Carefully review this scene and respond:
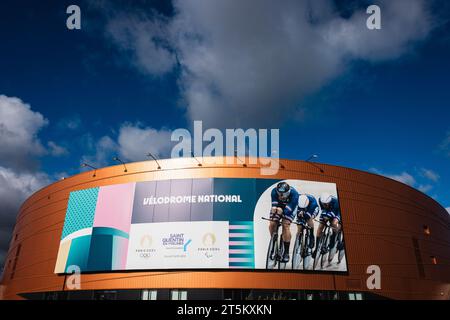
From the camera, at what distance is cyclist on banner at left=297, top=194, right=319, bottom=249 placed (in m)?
34.6

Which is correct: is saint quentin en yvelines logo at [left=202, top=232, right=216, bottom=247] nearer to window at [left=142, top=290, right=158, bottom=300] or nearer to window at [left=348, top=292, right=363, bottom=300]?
window at [left=142, top=290, right=158, bottom=300]

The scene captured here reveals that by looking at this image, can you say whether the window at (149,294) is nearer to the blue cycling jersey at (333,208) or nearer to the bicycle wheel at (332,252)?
the bicycle wheel at (332,252)

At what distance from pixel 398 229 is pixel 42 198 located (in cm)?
4799

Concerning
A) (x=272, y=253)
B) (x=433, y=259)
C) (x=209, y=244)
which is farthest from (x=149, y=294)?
(x=433, y=259)

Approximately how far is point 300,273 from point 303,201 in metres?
7.62

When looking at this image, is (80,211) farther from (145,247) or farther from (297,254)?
(297,254)

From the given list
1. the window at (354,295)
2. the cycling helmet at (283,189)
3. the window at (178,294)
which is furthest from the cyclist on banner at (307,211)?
the window at (178,294)

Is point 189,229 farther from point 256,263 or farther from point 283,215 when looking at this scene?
point 283,215

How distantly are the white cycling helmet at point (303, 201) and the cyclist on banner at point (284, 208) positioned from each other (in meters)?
0.44

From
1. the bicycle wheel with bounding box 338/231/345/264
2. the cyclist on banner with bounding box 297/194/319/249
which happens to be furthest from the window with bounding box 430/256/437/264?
the cyclist on banner with bounding box 297/194/319/249

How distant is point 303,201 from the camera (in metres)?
35.6
